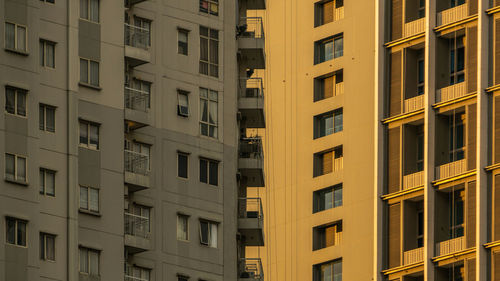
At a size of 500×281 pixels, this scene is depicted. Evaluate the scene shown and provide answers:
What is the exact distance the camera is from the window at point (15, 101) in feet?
328

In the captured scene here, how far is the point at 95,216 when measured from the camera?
10294 cm

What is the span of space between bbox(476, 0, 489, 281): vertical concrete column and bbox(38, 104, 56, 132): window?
27083mm

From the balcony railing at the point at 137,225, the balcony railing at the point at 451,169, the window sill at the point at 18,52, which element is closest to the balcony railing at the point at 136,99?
the balcony railing at the point at 137,225

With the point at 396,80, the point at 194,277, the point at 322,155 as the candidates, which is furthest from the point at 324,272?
the point at 194,277

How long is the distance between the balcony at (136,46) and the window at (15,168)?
360 inches

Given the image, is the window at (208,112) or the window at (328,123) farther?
the window at (328,123)

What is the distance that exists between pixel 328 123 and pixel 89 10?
126 ft

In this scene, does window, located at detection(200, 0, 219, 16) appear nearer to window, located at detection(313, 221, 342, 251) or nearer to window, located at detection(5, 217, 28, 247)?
window, located at detection(5, 217, 28, 247)

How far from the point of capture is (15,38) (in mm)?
101188

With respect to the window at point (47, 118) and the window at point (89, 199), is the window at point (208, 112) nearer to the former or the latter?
the window at point (89, 199)

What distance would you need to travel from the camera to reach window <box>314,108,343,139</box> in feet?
462

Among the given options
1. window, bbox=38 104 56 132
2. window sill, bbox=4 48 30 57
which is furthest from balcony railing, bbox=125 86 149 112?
window sill, bbox=4 48 30 57

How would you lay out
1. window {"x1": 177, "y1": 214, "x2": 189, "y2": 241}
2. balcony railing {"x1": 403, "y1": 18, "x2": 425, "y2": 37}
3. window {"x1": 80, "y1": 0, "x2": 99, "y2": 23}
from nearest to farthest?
window {"x1": 80, "y1": 0, "x2": 99, "y2": 23} < window {"x1": 177, "y1": 214, "x2": 189, "y2": 241} < balcony railing {"x1": 403, "y1": 18, "x2": 425, "y2": 37}

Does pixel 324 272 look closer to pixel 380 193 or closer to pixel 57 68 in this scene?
pixel 380 193
